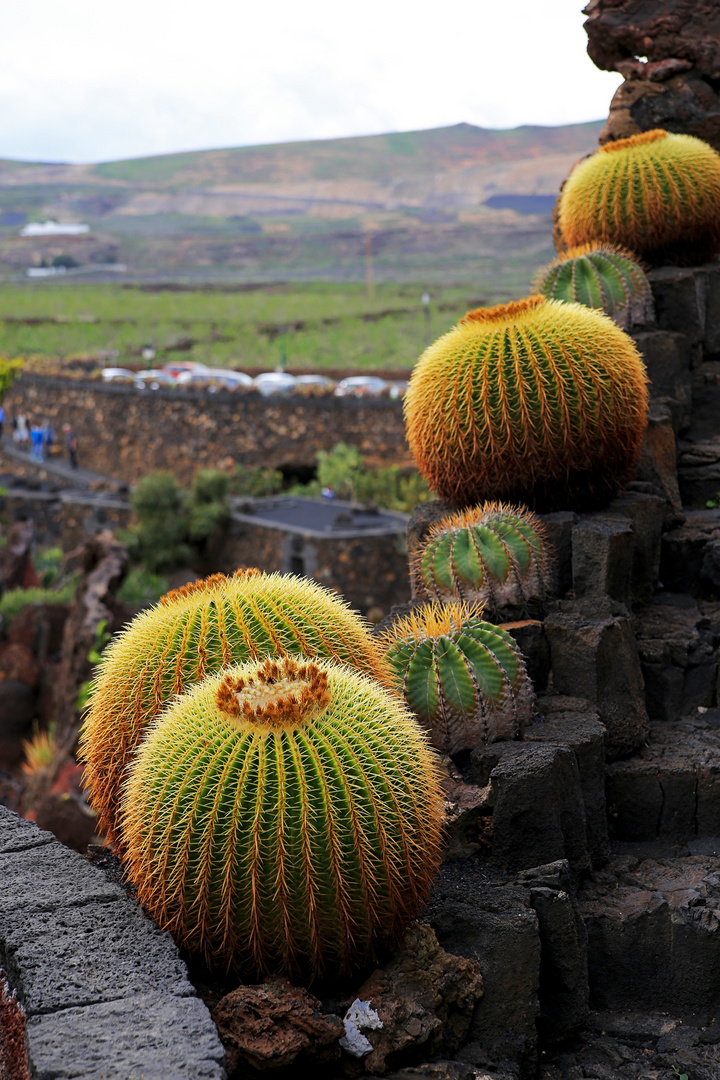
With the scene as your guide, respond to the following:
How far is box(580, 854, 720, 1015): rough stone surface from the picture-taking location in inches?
149

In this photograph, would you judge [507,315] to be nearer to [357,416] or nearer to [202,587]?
[202,587]

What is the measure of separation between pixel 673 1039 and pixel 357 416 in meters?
23.9

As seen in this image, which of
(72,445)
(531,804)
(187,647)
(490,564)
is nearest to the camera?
(187,647)

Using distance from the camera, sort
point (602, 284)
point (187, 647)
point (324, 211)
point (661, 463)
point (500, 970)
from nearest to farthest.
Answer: point (500, 970) → point (187, 647) → point (661, 463) → point (602, 284) → point (324, 211)

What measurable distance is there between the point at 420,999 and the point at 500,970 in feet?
1.04

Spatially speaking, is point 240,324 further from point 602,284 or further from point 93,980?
point 93,980

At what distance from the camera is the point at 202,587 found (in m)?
3.69

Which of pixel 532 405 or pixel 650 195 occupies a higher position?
pixel 650 195

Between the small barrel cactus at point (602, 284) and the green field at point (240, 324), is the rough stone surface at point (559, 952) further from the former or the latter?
the green field at point (240, 324)

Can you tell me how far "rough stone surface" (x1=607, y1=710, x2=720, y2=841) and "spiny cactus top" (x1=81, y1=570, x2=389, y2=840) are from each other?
4.51ft

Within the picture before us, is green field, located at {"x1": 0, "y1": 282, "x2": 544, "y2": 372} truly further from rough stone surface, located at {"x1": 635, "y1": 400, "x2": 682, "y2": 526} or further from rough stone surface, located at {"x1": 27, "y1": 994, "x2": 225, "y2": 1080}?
rough stone surface, located at {"x1": 27, "y1": 994, "x2": 225, "y2": 1080}

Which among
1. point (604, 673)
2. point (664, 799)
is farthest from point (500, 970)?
point (604, 673)

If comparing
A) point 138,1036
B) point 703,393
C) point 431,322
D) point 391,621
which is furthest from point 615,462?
point 431,322

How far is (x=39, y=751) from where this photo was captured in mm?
16578
